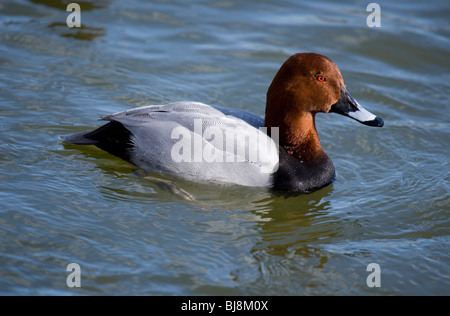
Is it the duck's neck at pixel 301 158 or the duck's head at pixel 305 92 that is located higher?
the duck's head at pixel 305 92

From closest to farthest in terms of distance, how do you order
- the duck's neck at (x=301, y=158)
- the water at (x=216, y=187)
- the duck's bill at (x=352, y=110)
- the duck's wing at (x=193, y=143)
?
the water at (x=216, y=187) → the duck's wing at (x=193, y=143) → the duck's neck at (x=301, y=158) → the duck's bill at (x=352, y=110)

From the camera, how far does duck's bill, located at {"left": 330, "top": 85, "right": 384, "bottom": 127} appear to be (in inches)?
224

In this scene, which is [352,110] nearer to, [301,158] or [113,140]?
[301,158]

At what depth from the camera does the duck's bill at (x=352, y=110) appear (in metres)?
5.69

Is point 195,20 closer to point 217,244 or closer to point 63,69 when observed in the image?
point 63,69

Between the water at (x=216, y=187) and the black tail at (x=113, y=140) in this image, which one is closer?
the water at (x=216, y=187)

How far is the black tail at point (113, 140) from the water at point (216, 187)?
7.6 inches

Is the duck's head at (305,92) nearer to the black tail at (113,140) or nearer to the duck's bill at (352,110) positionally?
the duck's bill at (352,110)

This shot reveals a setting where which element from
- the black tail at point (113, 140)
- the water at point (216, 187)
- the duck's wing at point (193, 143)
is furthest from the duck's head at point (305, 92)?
the black tail at point (113, 140)

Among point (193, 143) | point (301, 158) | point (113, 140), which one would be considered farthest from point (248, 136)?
point (113, 140)

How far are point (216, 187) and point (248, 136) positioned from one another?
56 centimetres

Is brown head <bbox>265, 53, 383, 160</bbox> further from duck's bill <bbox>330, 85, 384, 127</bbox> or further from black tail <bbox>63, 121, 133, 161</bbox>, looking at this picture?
black tail <bbox>63, 121, 133, 161</bbox>

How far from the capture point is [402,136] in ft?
22.4

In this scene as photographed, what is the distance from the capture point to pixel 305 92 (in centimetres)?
559
